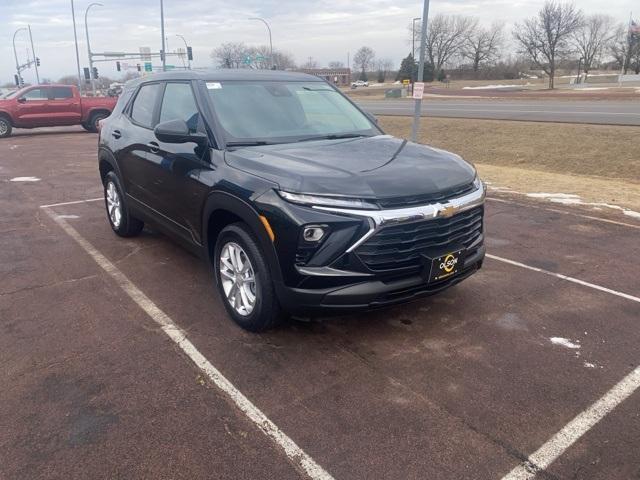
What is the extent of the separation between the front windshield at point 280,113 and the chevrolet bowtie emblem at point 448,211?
1385 millimetres

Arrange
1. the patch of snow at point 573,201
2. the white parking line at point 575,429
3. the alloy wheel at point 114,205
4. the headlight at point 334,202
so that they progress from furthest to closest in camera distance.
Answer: the patch of snow at point 573,201 → the alloy wheel at point 114,205 → the headlight at point 334,202 → the white parking line at point 575,429

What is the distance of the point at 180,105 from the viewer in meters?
4.64

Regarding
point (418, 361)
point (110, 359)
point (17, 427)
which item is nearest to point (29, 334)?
point (110, 359)

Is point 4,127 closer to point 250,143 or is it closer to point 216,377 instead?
point 250,143

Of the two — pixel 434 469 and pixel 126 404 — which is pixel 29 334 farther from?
pixel 434 469

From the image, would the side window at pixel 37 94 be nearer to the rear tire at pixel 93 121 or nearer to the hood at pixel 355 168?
the rear tire at pixel 93 121

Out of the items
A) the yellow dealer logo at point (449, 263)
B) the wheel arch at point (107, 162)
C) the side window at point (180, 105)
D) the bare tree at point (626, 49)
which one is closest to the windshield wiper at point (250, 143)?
the side window at point (180, 105)

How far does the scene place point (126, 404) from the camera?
3086 mm

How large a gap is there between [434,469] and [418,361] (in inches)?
39.4

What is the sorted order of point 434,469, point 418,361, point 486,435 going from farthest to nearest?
1. point 418,361
2. point 486,435
3. point 434,469

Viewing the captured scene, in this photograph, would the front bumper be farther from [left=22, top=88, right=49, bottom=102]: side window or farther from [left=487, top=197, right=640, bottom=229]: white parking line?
[left=22, top=88, right=49, bottom=102]: side window

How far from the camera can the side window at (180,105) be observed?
171 inches

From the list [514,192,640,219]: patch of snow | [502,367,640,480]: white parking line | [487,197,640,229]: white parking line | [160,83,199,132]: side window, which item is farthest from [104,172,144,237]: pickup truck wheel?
[514,192,640,219]: patch of snow

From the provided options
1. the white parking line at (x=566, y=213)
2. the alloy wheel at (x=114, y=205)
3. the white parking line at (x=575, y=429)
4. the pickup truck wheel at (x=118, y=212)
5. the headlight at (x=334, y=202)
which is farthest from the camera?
the white parking line at (x=566, y=213)
